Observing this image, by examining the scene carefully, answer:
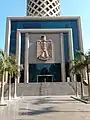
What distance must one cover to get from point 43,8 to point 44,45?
30709 mm

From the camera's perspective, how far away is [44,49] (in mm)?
59250

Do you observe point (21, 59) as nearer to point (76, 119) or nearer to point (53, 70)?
point (53, 70)

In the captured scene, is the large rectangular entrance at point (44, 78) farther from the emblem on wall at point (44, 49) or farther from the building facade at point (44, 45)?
the emblem on wall at point (44, 49)

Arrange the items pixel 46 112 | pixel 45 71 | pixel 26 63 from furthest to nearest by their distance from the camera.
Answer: pixel 45 71, pixel 26 63, pixel 46 112

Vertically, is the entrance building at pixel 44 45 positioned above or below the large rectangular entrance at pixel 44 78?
above

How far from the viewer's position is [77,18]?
63.4 metres

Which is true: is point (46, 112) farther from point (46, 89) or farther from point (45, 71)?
point (45, 71)

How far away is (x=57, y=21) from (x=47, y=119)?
178ft

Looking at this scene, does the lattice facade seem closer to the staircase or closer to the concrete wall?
the concrete wall

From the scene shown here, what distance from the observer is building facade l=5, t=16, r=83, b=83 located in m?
57.7

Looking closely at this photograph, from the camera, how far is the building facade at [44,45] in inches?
2270

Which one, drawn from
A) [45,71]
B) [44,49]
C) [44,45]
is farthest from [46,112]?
[44,45]

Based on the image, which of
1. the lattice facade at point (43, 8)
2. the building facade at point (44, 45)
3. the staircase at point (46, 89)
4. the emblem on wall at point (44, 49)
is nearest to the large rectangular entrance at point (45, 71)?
the building facade at point (44, 45)

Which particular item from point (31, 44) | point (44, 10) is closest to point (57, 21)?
point (31, 44)
